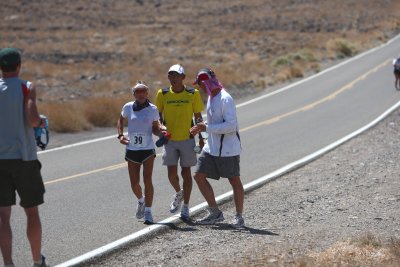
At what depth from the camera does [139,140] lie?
8.96 m

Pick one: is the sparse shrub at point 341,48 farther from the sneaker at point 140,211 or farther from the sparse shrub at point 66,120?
the sneaker at point 140,211

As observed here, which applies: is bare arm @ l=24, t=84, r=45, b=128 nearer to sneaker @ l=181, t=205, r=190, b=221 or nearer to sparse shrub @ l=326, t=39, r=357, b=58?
sneaker @ l=181, t=205, r=190, b=221

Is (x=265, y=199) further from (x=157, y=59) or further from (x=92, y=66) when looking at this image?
(x=157, y=59)

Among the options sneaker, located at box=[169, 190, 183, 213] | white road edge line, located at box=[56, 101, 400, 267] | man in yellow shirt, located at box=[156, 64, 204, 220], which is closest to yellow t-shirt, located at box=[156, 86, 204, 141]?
man in yellow shirt, located at box=[156, 64, 204, 220]

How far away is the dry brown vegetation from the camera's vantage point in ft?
112

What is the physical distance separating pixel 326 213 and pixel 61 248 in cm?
337

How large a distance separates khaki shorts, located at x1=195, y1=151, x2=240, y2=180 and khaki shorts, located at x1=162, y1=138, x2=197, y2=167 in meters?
0.34

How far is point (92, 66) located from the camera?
1727 inches

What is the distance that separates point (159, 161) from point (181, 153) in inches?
217

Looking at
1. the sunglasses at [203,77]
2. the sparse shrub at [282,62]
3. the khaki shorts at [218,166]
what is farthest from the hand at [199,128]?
the sparse shrub at [282,62]

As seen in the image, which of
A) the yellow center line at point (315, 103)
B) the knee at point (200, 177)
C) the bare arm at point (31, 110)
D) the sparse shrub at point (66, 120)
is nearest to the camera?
the bare arm at point (31, 110)

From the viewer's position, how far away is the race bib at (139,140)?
896 centimetres

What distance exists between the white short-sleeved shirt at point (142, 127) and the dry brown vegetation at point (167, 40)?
36.6ft

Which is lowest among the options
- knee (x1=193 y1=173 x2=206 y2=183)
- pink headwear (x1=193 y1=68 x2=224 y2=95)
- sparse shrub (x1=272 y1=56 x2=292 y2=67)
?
sparse shrub (x1=272 y1=56 x2=292 y2=67)
